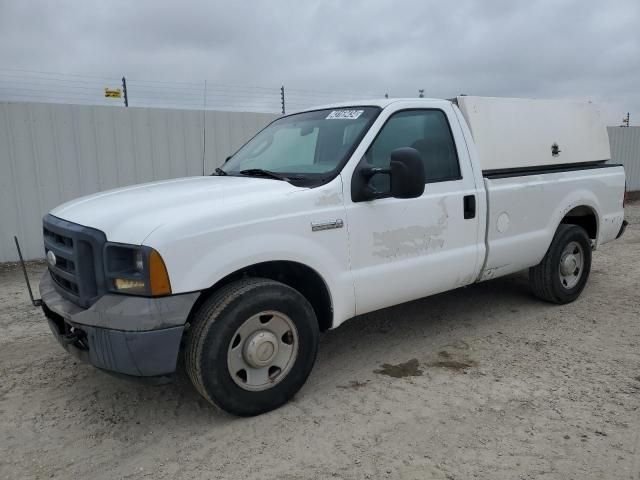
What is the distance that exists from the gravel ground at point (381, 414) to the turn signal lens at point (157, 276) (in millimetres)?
912

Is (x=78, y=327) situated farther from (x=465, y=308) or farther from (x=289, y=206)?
(x=465, y=308)

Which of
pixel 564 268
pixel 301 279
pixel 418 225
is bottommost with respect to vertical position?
pixel 564 268

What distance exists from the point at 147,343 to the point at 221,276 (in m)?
0.52

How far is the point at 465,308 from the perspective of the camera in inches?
208

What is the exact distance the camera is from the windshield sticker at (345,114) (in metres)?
3.84

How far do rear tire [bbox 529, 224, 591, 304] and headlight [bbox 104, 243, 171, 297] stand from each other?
150 inches

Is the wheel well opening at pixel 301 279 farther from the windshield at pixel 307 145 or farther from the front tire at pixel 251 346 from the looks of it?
the windshield at pixel 307 145

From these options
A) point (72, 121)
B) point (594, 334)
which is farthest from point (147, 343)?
point (72, 121)

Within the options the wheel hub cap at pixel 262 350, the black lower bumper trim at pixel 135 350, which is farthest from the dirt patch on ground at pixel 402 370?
the black lower bumper trim at pixel 135 350

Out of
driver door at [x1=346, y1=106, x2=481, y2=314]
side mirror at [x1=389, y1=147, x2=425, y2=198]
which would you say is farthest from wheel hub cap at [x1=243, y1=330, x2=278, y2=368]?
side mirror at [x1=389, y1=147, x2=425, y2=198]

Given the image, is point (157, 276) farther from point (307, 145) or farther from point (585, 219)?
point (585, 219)

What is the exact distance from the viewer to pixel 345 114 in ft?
12.9

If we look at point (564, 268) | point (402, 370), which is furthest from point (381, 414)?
point (564, 268)

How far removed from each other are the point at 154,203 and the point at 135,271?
1.57 ft
